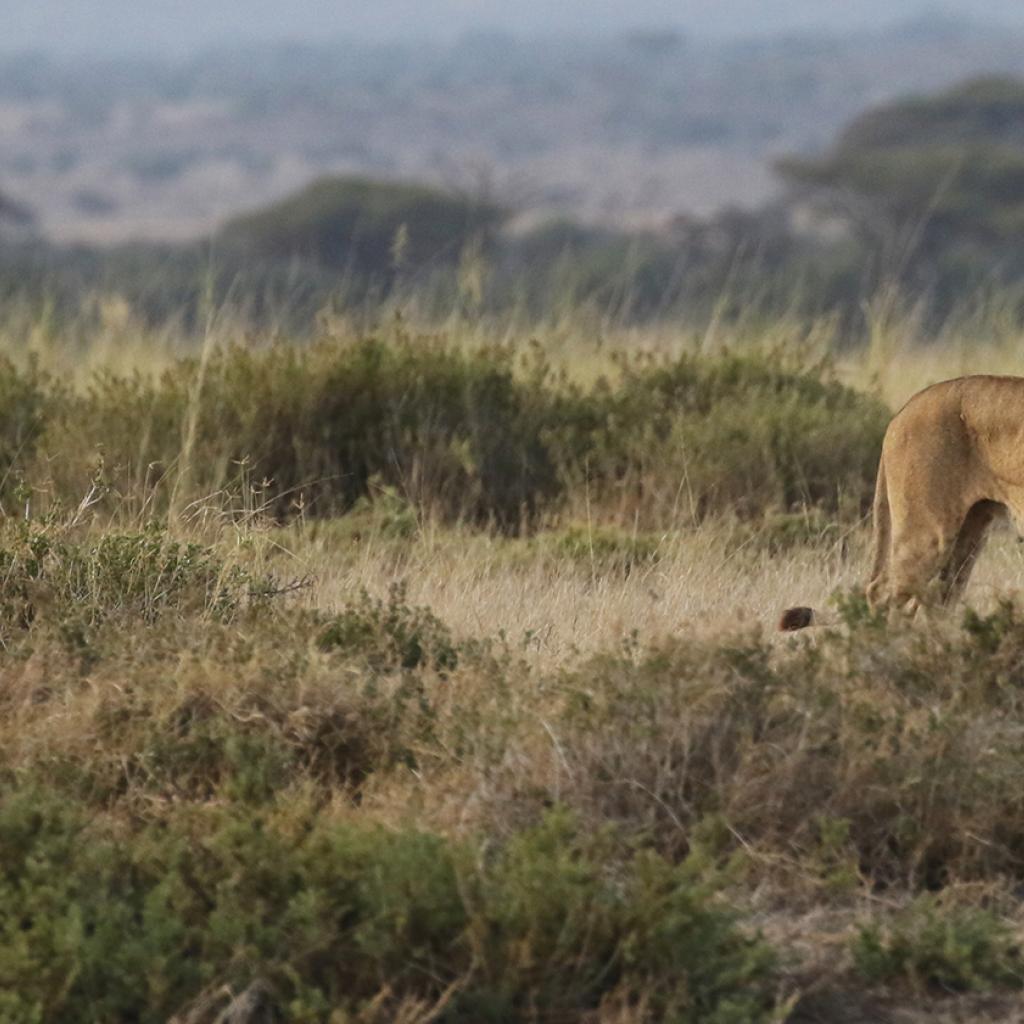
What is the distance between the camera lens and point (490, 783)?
5562 mm

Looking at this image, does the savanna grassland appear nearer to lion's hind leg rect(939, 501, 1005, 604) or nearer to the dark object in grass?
the dark object in grass

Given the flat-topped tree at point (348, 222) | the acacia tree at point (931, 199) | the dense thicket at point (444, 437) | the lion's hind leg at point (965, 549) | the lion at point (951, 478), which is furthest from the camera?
the flat-topped tree at point (348, 222)

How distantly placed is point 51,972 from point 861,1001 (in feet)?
5.37

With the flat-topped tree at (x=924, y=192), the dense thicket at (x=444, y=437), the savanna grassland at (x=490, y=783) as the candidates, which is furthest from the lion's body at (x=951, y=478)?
the flat-topped tree at (x=924, y=192)

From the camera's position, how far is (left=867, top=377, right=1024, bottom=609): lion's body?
23.8ft

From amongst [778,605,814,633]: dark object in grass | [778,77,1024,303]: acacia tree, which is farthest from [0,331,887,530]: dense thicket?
[778,77,1024,303]: acacia tree

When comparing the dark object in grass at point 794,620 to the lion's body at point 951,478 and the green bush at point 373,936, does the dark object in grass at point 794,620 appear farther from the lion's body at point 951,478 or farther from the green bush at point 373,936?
the green bush at point 373,936

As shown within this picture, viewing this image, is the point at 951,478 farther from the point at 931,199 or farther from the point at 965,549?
the point at 931,199

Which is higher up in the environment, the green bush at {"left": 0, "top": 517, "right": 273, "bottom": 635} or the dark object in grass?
the dark object in grass

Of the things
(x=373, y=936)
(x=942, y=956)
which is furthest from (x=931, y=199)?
(x=373, y=936)

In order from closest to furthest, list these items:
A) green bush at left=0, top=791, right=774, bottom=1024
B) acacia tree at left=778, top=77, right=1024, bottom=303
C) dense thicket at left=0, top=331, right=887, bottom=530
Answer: green bush at left=0, top=791, right=774, bottom=1024 < dense thicket at left=0, top=331, right=887, bottom=530 < acacia tree at left=778, top=77, right=1024, bottom=303

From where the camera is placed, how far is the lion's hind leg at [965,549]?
24.2 ft

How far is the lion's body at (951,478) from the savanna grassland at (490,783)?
56 cm

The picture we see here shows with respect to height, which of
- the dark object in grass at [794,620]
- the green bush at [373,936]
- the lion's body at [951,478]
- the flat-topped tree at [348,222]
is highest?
the lion's body at [951,478]
